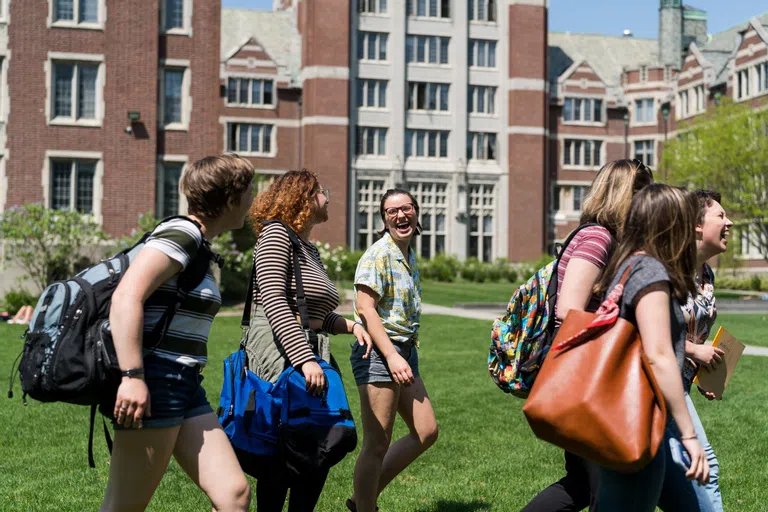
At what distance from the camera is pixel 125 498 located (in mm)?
3498

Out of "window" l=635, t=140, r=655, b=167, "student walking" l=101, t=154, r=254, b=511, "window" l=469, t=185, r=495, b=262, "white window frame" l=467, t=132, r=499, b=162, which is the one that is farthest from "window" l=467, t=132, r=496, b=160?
"student walking" l=101, t=154, r=254, b=511

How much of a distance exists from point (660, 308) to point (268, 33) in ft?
171

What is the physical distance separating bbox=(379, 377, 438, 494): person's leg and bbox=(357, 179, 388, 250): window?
4292 cm

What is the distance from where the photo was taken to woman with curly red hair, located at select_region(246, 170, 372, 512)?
164 inches

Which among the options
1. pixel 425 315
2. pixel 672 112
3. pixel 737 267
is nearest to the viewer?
pixel 425 315

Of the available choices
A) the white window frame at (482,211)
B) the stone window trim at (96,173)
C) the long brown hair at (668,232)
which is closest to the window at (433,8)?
the white window frame at (482,211)

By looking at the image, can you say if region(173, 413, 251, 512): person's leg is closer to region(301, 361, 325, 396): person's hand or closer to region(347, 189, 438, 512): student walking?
region(301, 361, 325, 396): person's hand

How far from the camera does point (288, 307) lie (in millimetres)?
4211

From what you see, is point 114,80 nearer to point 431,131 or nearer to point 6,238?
point 6,238

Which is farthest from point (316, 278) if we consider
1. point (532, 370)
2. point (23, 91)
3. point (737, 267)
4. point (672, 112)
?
point (672, 112)

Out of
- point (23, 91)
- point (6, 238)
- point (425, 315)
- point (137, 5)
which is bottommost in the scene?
point (425, 315)

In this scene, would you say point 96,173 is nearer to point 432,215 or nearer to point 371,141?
point 371,141

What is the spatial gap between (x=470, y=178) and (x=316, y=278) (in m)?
45.6

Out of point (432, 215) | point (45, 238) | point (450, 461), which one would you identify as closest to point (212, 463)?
point (450, 461)
